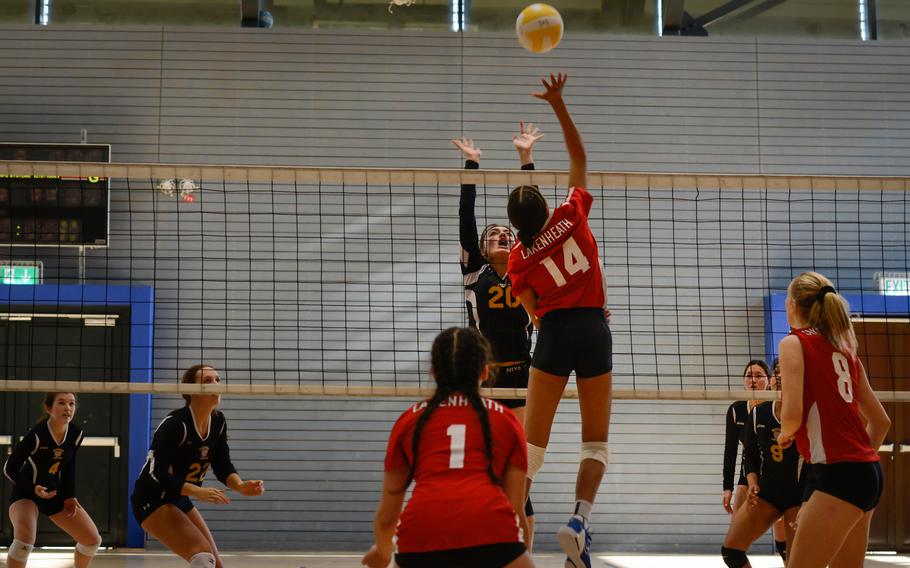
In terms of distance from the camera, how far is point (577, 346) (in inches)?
197

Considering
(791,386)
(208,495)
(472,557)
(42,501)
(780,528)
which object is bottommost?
(780,528)

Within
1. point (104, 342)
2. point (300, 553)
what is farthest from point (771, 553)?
point (104, 342)

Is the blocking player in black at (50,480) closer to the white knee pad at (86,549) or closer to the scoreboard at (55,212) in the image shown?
the white knee pad at (86,549)

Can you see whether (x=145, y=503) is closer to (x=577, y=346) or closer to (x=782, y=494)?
(x=577, y=346)

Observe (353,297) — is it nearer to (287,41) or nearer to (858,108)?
(287,41)

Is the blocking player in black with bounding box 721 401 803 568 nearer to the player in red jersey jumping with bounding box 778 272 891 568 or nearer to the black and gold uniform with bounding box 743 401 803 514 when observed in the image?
the black and gold uniform with bounding box 743 401 803 514

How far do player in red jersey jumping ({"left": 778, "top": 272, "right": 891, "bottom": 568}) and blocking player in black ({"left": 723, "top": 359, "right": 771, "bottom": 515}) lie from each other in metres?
3.07

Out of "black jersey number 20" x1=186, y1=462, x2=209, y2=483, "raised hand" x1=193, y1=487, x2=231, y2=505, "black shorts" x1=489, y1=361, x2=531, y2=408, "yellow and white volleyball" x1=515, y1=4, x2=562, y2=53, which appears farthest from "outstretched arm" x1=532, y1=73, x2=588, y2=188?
"black jersey number 20" x1=186, y1=462, x2=209, y2=483

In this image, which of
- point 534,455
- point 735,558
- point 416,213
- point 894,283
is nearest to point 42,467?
point 534,455

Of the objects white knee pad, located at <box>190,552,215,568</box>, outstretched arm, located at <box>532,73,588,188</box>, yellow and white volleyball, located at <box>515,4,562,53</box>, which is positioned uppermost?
yellow and white volleyball, located at <box>515,4,562,53</box>

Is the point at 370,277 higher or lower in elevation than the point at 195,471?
higher

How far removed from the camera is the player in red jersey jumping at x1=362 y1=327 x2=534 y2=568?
136 inches

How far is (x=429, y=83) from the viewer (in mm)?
11891

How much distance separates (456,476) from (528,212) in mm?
1853
